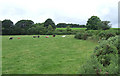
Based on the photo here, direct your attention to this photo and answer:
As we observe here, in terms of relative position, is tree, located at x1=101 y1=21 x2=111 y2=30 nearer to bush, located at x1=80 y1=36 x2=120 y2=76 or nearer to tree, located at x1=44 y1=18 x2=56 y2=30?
tree, located at x1=44 y1=18 x2=56 y2=30

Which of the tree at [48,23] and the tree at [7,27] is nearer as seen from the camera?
the tree at [7,27]

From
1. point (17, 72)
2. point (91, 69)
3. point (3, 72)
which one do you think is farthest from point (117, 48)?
point (3, 72)

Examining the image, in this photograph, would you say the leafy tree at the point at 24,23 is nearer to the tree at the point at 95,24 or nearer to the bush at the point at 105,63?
the tree at the point at 95,24

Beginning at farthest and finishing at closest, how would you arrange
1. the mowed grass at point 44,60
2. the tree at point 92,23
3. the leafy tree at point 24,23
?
the leafy tree at point 24,23 < the tree at point 92,23 < the mowed grass at point 44,60

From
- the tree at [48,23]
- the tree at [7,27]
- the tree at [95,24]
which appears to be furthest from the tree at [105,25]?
the tree at [7,27]

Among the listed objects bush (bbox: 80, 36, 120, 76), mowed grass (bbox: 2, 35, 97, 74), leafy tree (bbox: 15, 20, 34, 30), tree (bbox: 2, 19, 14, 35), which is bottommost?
mowed grass (bbox: 2, 35, 97, 74)

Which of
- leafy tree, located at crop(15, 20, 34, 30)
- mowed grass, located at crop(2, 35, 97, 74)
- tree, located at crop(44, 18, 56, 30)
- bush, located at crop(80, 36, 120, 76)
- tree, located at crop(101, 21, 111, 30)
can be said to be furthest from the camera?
tree, located at crop(44, 18, 56, 30)

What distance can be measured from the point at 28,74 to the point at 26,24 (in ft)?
201

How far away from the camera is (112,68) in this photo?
279 centimetres

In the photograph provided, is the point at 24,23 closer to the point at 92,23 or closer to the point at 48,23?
the point at 48,23

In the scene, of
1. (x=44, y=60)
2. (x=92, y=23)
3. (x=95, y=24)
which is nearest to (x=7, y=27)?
(x=92, y=23)

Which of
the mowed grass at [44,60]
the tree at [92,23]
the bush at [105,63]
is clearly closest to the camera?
the bush at [105,63]

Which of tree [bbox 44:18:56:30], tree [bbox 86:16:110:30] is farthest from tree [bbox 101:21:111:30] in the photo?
tree [bbox 44:18:56:30]

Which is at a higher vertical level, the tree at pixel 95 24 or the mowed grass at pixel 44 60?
the tree at pixel 95 24
